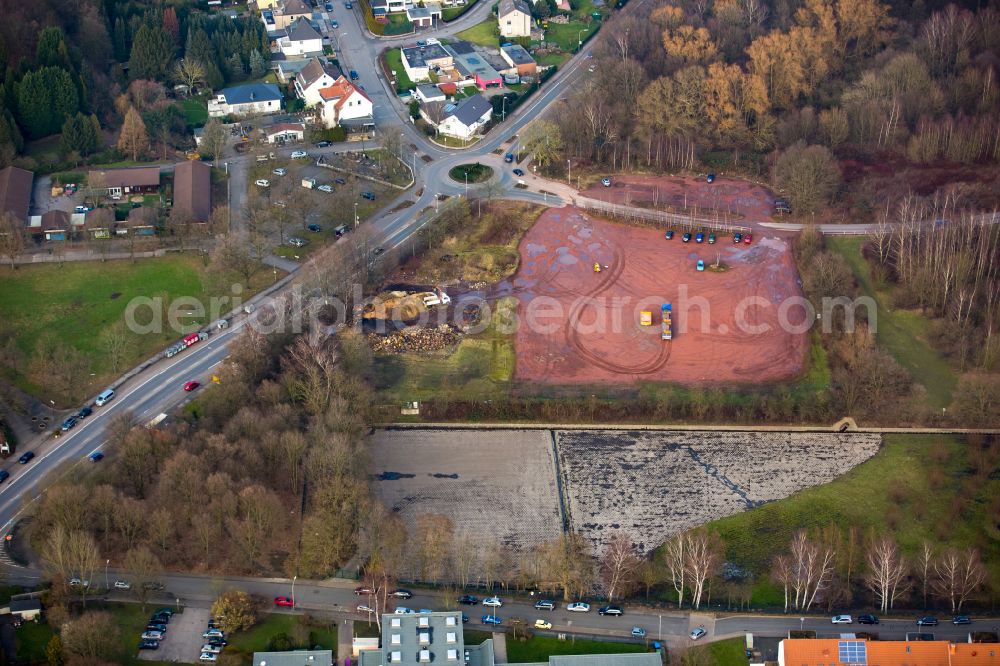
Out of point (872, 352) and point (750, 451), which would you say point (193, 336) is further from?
point (872, 352)

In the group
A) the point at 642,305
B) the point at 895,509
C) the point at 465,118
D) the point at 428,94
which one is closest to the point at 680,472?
the point at 895,509

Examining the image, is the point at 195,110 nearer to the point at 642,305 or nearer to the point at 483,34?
the point at 483,34

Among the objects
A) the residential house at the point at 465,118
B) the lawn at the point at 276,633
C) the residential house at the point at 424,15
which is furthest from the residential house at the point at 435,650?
the residential house at the point at 424,15

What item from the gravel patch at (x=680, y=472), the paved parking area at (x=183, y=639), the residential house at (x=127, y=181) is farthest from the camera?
the residential house at (x=127, y=181)

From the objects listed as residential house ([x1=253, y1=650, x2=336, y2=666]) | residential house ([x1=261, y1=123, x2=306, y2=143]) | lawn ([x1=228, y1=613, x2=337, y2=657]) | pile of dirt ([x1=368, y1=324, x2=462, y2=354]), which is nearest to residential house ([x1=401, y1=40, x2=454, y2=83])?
residential house ([x1=261, y1=123, x2=306, y2=143])

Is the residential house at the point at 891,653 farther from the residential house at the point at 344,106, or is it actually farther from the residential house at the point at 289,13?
the residential house at the point at 289,13

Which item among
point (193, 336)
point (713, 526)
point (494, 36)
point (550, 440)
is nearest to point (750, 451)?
point (713, 526)
